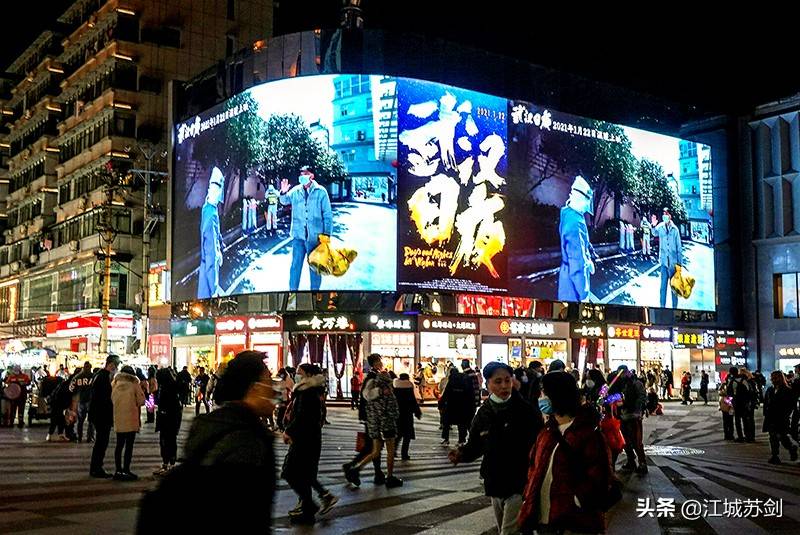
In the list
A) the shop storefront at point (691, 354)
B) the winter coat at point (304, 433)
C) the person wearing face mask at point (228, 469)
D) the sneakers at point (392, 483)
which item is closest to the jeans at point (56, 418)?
the sneakers at point (392, 483)

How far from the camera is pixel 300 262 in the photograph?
4009 cm

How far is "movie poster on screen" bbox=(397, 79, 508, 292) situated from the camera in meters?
40.4

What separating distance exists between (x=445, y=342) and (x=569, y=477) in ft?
120

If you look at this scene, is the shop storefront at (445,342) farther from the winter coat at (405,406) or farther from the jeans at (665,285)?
the winter coat at (405,406)

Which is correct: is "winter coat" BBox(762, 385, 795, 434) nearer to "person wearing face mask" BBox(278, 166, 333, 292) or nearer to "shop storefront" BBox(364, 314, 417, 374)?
"shop storefront" BBox(364, 314, 417, 374)

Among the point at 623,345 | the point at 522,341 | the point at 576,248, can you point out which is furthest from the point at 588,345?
the point at 576,248

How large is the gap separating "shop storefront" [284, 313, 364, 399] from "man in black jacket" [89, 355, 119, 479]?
25.2m

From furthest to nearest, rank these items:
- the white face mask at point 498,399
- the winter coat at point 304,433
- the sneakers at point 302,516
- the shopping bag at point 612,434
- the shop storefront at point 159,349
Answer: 1. the shop storefront at point 159,349
2. the shopping bag at point 612,434
3. the winter coat at point 304,433
4. the sneakers at point 302,516
5. the white face mask at point 498,399

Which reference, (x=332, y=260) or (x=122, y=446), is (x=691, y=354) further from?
(x=122, y=446)

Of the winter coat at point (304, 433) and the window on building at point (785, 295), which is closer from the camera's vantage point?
the winter coat at point (304, 433)

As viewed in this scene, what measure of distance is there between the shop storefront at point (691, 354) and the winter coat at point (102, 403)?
43028 mm

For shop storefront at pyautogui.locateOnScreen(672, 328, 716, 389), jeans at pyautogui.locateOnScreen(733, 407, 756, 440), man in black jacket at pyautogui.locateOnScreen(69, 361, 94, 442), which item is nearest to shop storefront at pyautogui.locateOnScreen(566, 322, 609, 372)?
shop storefront at pyautogui.locateOnScreen(672, 328, 716, 389)

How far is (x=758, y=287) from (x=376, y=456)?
1882 inches

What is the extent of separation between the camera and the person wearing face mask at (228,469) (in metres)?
2.85
